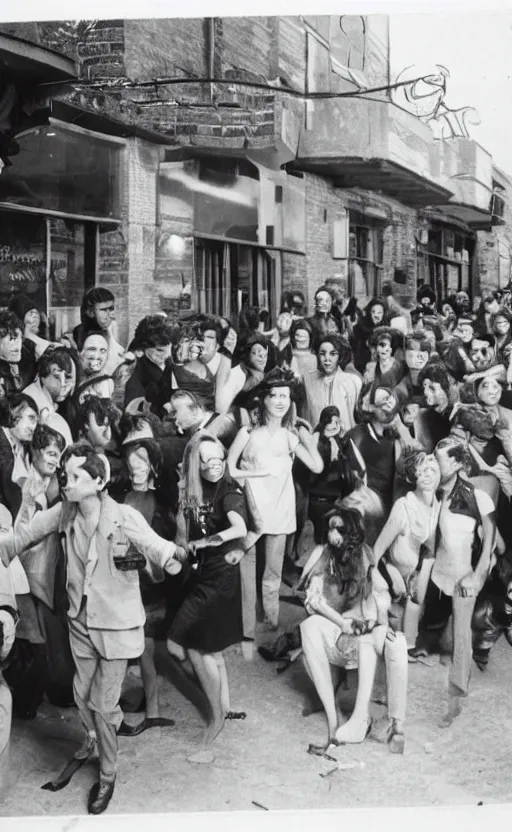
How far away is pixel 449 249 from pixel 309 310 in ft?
2.32

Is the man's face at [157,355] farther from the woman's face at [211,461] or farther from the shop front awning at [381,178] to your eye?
the shop front awning at [381,178]

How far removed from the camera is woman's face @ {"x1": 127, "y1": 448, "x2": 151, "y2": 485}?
4086 mm

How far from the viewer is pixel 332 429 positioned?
4.20m

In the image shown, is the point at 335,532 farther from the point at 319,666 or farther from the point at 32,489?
the point at 32,489

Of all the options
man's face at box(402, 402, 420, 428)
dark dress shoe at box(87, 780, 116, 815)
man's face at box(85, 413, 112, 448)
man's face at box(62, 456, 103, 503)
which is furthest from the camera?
man's face at box(402, 402, 420, 428)

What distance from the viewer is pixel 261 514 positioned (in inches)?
165

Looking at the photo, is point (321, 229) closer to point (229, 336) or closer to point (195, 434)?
point (229, 336)

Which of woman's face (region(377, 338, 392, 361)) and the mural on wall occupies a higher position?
the mural on wall

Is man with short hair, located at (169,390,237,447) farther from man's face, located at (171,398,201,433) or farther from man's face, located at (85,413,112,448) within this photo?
man's face, located at (85,413,112,448)

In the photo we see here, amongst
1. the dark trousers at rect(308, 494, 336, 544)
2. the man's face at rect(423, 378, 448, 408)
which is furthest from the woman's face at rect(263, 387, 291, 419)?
the man's face at rect(423, 378, 448, 408)

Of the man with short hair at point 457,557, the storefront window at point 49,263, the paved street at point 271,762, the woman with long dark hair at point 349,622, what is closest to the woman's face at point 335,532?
the woman with long dark hair at point 349,622

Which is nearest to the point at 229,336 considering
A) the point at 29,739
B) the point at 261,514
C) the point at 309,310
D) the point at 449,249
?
the point at 309,310

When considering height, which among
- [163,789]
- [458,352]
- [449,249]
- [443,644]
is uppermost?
[449,249]

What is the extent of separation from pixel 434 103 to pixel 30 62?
64.6 inches
